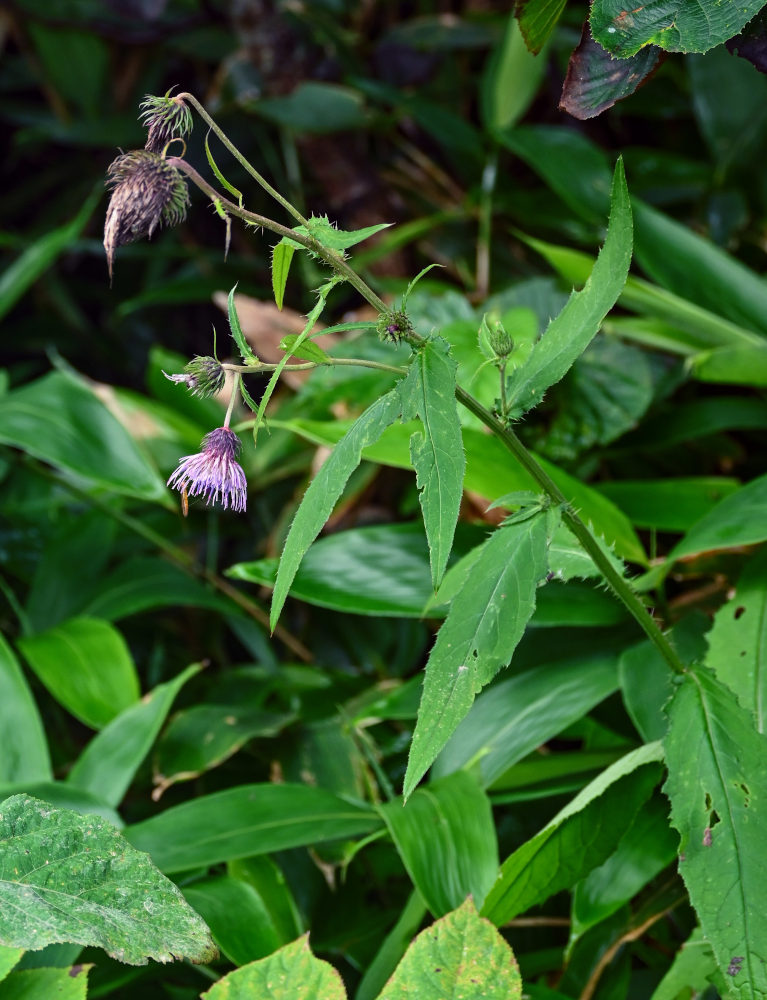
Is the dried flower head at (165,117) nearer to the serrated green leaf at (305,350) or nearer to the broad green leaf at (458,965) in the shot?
the serrated green leaf at (305,350)

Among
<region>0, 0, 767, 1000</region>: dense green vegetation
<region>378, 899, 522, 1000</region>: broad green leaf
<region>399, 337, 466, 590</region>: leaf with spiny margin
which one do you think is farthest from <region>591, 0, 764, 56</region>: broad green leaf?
<region>378, 899, 522, 1000</region>: broad green leaf

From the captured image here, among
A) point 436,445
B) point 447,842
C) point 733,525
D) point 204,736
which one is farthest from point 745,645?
point 204,736

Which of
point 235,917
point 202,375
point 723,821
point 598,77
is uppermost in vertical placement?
point 598,77

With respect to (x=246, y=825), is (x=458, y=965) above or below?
above

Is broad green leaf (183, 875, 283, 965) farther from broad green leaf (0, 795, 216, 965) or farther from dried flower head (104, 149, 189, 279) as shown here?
dried flower head (104, 149, 189, 279)

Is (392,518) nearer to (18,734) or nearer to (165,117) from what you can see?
(18,734)

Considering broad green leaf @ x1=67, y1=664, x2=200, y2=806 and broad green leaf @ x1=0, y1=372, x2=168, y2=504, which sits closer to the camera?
broad green leaf @ x1=67, y1=664, x2=200, y2=806
